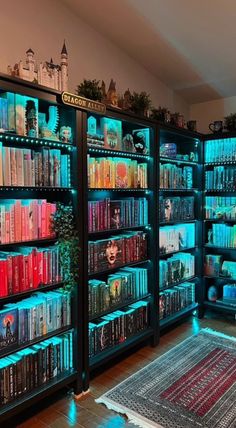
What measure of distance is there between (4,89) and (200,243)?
2.67 metres

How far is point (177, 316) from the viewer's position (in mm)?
3385

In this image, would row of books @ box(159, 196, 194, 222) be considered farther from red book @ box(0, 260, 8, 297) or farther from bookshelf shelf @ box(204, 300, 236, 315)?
red book @ box(0, 260, 8, 297)

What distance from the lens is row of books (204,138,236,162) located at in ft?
11.6

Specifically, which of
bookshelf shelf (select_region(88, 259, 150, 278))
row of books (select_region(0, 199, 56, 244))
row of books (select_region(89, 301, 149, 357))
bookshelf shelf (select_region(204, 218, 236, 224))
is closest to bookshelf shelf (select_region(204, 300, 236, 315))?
bookshelf shelf (select_region(204, 218, 236, 224))

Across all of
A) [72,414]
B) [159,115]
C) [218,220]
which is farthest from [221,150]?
[72,414]

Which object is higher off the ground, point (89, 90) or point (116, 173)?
point (89, 90)

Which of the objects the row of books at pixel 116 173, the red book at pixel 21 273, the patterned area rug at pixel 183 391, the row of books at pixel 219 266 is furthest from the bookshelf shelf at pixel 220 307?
the red book at pixel 21 273

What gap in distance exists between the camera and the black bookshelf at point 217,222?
356 centimetres

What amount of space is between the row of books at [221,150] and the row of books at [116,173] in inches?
41.6

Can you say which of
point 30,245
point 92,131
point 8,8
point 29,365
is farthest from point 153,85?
point 29,365

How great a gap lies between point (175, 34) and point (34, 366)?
2801 millimetres

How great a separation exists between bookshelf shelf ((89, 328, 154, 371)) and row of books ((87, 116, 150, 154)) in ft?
5.23

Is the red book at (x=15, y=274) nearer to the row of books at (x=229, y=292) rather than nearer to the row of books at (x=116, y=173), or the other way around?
the row of books at (x=116, y=173)

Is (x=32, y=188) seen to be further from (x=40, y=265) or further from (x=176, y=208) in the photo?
(x=176, y=208)
